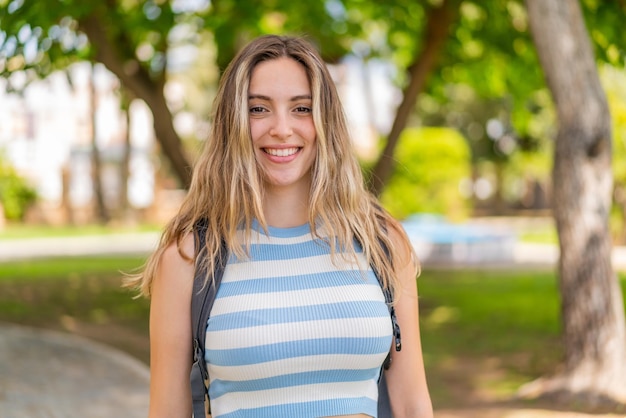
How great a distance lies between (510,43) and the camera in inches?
456

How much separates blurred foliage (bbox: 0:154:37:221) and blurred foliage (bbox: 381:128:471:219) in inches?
625

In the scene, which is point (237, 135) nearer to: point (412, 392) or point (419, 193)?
point (412, 392)

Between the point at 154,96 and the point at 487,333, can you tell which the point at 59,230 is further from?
the point at 487,333

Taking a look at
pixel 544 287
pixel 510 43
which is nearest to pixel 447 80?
pixel 510 43

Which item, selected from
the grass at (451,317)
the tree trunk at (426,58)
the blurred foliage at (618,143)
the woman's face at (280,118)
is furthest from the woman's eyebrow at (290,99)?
the blurred foliage at (618,143)

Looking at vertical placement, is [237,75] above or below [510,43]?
below

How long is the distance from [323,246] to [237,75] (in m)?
0.51

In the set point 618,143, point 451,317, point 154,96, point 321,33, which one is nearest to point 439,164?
point 618,143

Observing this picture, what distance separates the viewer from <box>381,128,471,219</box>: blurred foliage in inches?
961

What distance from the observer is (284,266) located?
8.03ft

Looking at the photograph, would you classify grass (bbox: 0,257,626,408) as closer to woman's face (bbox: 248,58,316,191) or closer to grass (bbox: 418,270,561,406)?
grass (bbox: 418,270,561,406)

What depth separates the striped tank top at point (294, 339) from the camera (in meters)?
2.31

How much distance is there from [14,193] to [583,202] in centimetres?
3014

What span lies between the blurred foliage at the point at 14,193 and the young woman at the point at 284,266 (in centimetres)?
3332
